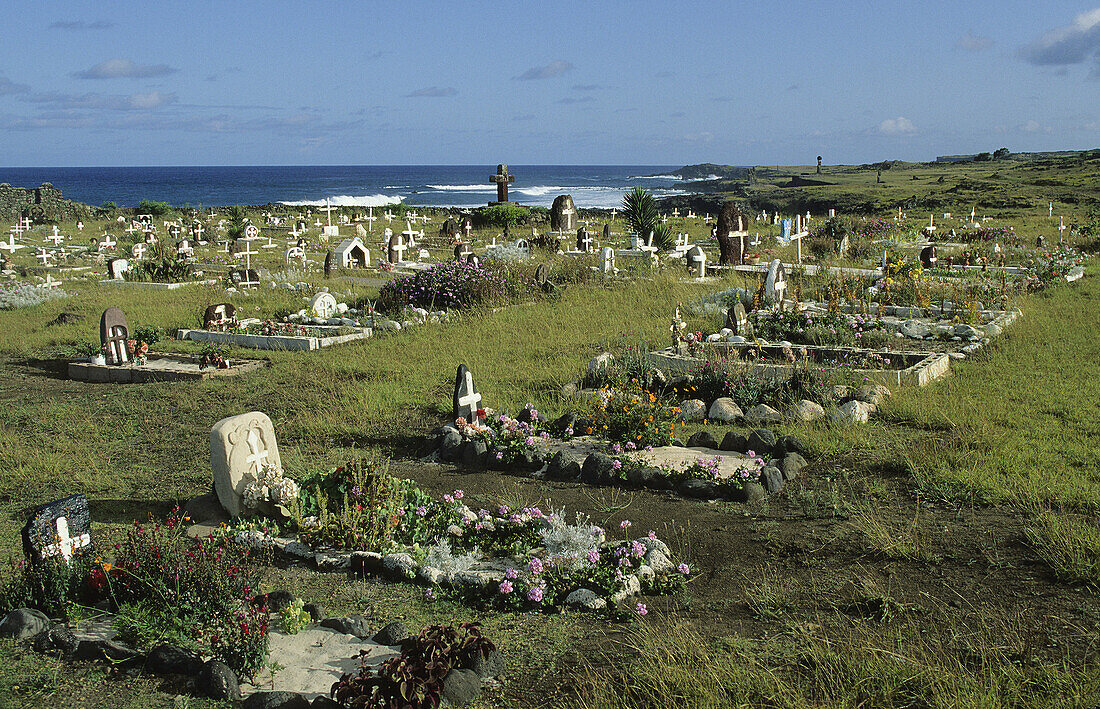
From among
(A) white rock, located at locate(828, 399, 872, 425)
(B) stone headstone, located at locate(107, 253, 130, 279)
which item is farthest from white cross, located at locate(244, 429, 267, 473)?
(B) stone headstone, located at locate(107, 253, 130, 279)

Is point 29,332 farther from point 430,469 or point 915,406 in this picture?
point 915,406

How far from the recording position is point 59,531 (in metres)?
5.56

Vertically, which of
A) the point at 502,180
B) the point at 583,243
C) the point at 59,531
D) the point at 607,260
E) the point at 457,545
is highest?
the point at 502,180

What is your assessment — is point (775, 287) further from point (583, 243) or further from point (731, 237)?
point (583, 243)

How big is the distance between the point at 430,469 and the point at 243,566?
3072mm

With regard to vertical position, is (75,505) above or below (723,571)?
above

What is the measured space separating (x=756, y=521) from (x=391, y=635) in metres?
3.04

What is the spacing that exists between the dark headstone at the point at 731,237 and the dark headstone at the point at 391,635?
19148 mm

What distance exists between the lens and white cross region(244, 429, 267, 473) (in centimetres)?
688

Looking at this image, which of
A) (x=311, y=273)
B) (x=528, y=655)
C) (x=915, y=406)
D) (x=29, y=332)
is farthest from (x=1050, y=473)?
(x=311, y=273)

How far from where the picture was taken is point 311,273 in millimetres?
24078

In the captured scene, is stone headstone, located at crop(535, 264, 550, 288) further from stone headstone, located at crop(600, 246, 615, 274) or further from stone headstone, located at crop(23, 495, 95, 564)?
stone headstone, located at crop(23, 495, 95, 564)

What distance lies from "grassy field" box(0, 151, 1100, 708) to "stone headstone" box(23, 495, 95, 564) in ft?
2.94

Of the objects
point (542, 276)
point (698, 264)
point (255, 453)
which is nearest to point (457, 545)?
point (255, 453)
